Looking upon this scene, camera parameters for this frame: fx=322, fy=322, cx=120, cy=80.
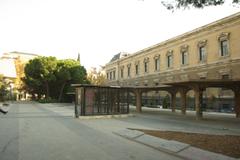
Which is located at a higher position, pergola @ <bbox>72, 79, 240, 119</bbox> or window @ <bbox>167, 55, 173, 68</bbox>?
window @ <bbox>167, 55, 173, 68</bbox>

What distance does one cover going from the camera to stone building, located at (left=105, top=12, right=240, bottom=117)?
119ft

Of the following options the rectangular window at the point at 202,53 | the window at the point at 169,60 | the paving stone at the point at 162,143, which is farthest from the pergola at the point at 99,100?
the window at the point at 169,60

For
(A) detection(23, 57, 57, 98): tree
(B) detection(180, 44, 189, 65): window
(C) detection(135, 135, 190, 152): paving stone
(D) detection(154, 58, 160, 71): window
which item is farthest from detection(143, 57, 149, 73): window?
(C) detection(135, 135, 190, 152): paving stone

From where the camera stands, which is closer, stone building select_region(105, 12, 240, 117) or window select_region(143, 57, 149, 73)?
stone building select_region(105, 12, 240, 117)

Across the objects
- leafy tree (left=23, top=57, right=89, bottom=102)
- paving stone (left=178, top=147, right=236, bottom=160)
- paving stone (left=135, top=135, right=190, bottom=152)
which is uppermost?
leafy tree (left=23, top=57, right=89, bottom=102)

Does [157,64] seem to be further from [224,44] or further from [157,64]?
[224,44]

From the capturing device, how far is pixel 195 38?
43344 mm

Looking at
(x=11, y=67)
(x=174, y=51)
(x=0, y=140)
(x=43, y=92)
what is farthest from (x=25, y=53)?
(x=0, y=140)

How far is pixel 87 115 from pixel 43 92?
51.3 metres

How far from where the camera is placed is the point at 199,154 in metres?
10.6

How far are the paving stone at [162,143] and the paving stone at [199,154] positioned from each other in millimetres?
386

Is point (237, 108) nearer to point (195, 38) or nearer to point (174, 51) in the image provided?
point (195, 38)

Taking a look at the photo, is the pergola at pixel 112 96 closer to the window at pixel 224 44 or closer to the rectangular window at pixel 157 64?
the window at pixel 224 44

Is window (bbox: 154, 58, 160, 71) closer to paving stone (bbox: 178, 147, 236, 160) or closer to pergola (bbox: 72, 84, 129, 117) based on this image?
pergola (bbox: 72, 84, 129, 117)
